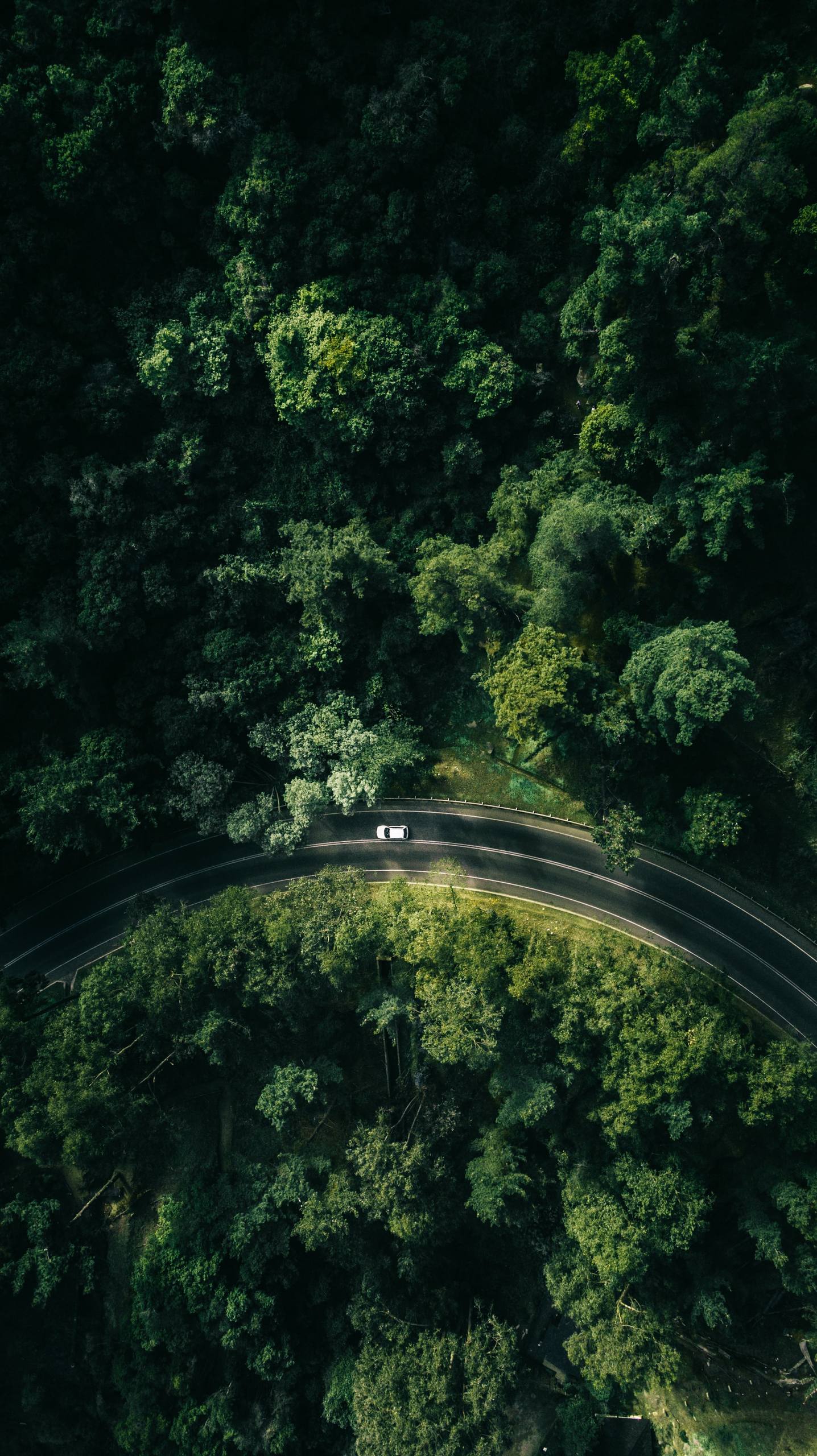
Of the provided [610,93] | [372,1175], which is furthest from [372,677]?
[610,93]

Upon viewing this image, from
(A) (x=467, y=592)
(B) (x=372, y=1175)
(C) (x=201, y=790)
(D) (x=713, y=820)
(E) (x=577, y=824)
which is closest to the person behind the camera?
(D) (x=713, y=820)

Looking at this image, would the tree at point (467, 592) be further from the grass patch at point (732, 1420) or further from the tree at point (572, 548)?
the grass patch at point (732, 1420)

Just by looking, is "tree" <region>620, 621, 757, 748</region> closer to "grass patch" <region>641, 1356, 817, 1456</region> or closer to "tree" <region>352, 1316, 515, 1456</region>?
"tree" <region>352, 1316, 515, 1456</region>

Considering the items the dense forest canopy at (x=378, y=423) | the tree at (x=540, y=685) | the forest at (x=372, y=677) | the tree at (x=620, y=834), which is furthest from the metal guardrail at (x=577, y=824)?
the tree at (x=540, y=685)

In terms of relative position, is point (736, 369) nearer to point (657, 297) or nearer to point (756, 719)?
point (657, 297)

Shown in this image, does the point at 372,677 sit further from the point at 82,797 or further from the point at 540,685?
the point at 82,797

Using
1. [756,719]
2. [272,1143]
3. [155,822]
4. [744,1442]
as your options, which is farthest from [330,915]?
[744,1442]

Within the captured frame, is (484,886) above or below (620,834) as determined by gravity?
above
